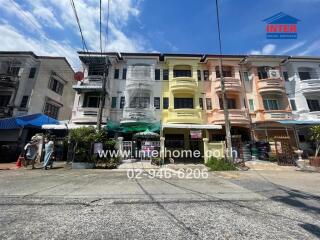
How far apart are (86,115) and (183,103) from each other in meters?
10.9

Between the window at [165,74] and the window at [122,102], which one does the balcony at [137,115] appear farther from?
the window at [165,74]

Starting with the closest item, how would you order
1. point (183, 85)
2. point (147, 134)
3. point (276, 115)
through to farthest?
point (147, 134) → point (276, 115) → point (183, 85)

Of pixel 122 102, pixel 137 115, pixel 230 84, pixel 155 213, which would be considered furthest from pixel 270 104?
pixel 155 213

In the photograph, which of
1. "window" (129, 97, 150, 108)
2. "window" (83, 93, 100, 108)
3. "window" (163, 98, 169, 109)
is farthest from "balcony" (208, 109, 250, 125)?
"window" (83, 93, 100, 108)

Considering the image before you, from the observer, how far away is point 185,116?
59.5ft

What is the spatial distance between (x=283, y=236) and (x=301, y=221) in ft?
4.04

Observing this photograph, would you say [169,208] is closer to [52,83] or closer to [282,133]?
[282,133]

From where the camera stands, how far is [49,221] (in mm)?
3811

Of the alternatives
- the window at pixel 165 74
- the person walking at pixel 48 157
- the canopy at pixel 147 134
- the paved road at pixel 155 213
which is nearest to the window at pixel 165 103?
the window at pixel 165 74

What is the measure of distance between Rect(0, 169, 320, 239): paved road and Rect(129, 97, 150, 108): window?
12894mm

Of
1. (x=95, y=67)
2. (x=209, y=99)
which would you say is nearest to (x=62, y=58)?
(x=95, y=67)

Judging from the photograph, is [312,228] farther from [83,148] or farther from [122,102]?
[122,102]

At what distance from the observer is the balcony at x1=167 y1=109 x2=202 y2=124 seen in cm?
1798

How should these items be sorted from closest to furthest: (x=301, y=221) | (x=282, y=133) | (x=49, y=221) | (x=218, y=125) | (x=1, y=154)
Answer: (x=49, y=221) < (x=301, y=221) < (x=1, y=154) < (x=218, y=125) < (x=282, y=133)
